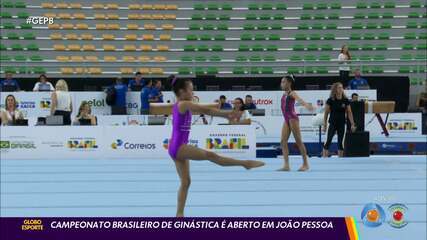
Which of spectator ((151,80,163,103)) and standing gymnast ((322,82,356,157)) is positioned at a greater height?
spectator ((151,80,163,103))

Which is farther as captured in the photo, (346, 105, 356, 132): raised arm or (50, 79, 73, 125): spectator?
(346, 105, 356, 132): raised arm

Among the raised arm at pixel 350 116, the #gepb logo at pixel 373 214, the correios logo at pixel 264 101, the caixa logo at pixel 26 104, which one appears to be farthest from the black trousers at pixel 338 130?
the caixa logo at pixel 26 104

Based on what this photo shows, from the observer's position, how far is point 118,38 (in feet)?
23.9

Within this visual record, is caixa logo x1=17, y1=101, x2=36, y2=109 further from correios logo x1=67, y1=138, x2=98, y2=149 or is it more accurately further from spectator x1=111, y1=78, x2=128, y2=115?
correios logo x1=67, y1=138, x2=98, y2=149

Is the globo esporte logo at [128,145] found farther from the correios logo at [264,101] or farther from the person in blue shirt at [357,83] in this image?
the person in blue shirt at [357,83]

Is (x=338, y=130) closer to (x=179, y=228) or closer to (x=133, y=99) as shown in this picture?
(x=133, y=99)

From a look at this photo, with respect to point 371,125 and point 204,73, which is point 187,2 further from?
point 371,125

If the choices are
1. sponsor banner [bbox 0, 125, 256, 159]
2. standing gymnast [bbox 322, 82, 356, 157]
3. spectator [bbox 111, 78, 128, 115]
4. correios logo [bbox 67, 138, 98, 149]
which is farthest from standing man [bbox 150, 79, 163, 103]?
spectator [bbox 111, 78, 128, 115]

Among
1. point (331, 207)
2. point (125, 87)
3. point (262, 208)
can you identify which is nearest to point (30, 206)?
point (262, 208)

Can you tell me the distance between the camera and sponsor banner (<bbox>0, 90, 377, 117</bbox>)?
13516 millimetres

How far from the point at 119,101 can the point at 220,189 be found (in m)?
7.56

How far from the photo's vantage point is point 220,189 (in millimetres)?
6688

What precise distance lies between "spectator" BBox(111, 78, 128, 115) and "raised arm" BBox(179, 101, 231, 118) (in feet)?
39.8

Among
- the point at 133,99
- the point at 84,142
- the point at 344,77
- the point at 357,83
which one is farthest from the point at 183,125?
the point at 344,77
